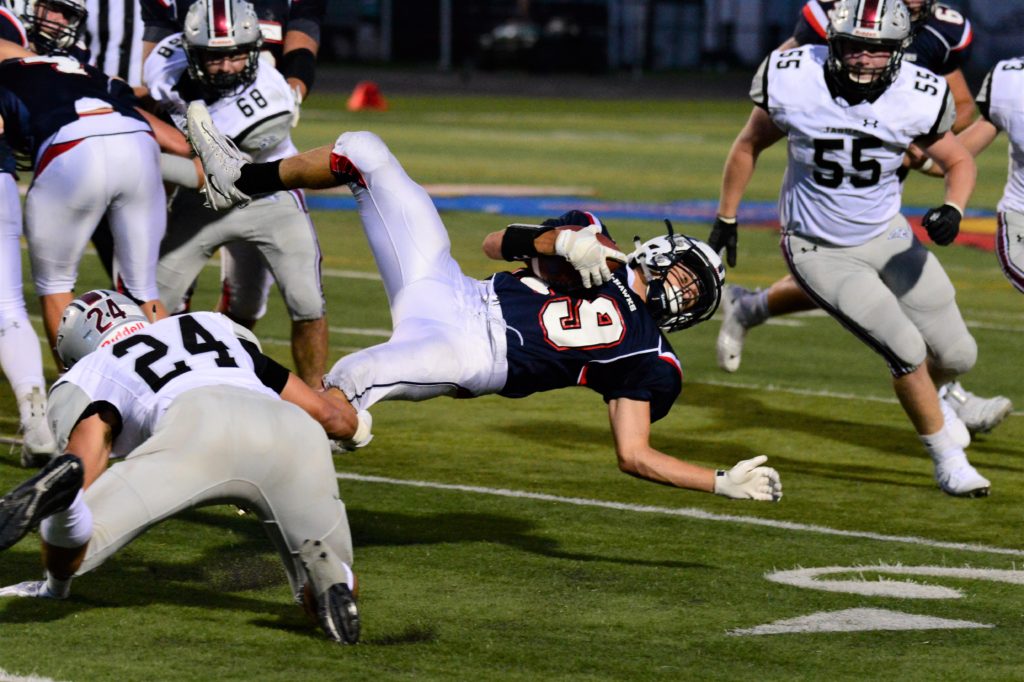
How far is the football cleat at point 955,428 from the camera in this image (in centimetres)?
719

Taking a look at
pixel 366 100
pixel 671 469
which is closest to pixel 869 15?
pixel 671 469

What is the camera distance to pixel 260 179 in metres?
6.07

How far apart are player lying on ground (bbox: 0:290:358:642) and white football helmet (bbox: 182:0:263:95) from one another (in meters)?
2.35

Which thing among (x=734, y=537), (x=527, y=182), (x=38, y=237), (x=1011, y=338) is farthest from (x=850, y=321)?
(x=527, y=182)

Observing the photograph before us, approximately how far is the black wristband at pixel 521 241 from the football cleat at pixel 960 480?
198 centimetres

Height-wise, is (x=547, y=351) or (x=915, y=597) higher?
(x=547, y=351)

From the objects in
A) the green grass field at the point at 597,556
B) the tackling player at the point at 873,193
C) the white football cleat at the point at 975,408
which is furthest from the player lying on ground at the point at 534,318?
the white football cleat at the point at 975,408

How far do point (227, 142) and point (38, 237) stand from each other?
96cm

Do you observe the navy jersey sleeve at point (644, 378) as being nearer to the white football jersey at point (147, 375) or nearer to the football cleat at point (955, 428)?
the white football jersey at point (147, 375)

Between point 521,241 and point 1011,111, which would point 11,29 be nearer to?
point 521,241

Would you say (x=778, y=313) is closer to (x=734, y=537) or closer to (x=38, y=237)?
(x=734, y=537)

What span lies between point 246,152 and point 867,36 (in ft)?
7.94

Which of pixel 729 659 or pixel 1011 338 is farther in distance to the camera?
pixel 1011 338

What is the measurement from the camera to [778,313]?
27.0 feet
